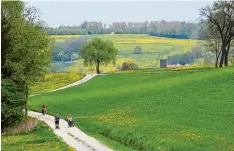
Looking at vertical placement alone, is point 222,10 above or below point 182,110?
above

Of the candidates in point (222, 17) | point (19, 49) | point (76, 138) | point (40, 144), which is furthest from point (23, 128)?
point (222, 17)

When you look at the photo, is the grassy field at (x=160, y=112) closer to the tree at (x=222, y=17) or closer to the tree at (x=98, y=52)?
the tree at (x=222, y=17)

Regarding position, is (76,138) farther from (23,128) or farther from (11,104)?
(11,104)

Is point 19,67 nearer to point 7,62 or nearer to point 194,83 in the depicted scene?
point 7,62

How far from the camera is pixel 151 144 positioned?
35375 mm

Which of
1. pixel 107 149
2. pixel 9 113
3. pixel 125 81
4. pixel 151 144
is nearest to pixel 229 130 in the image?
pixel 151 144

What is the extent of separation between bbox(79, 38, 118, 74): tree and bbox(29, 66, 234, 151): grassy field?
48229 millimetres

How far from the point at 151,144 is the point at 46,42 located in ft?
103

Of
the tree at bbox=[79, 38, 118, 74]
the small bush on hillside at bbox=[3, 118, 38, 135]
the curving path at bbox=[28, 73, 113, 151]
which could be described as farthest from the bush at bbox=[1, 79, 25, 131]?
the tree at bbox=[79, 38, 118, 74]

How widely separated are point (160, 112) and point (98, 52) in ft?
288

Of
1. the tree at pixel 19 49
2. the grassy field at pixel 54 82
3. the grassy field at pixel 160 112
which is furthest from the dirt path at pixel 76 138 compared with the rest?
the grassy field at pixel 54 82

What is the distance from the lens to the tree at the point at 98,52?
453ft

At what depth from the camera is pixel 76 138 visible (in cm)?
4312

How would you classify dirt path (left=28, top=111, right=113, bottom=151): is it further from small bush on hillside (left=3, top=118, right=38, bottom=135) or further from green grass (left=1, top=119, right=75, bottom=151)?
small bush on hillside (left=3, top=118, right=38, bottom=135)
